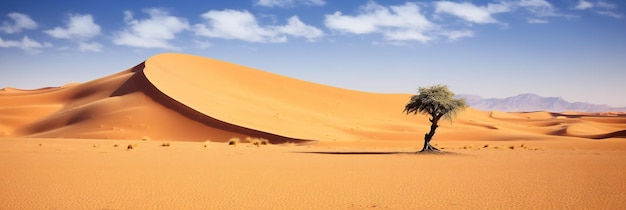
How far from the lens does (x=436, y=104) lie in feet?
72.9

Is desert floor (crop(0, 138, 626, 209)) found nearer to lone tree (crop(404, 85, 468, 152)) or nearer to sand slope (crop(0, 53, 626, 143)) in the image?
lone tree (crop(404, 85, 468, 152))

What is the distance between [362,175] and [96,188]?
6390 mm

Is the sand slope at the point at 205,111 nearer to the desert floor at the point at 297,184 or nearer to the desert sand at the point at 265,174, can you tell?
the desert sand at the point at 265,174

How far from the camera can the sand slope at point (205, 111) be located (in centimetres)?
3481

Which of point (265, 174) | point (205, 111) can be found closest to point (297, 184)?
point (265, 174)

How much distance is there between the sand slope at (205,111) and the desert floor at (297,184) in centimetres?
1723

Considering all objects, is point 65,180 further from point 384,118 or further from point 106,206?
point 384,118

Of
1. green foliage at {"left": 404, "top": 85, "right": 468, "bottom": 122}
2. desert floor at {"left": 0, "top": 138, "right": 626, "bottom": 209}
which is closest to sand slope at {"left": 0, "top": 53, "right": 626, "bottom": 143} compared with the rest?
green foliage at {"left": 404, "top": 85, "right": 468, "bottom": 122}

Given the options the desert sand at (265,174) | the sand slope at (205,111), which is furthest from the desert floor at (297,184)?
the sand slope at (205,111)

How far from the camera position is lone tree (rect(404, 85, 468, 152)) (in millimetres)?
22297

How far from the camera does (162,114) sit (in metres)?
36.6

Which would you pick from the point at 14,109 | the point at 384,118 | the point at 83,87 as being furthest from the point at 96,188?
the point at 384,118

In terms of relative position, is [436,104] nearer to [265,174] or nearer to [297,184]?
[265,174]

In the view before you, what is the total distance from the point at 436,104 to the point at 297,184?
40.9 ft
